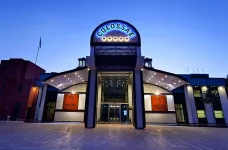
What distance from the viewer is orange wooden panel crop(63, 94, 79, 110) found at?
25119 millimetres

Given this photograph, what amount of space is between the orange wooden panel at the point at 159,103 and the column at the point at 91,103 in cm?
1394

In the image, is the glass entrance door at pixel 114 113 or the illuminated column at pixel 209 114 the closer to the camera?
the glass entrance door at pixel 114 113

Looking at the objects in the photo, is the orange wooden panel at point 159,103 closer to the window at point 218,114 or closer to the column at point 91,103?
the window at point 218,114

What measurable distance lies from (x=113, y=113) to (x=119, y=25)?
15.0 meters

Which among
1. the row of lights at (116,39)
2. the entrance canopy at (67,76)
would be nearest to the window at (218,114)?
the row of lights at (116,39)

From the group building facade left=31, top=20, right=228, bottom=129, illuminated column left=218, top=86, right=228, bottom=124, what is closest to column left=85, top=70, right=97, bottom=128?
building facade left=31, top=20, right=228, bottom=129

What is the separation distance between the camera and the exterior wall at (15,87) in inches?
1065

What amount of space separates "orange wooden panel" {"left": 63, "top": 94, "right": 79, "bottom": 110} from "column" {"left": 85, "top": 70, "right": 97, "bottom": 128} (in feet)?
39.6

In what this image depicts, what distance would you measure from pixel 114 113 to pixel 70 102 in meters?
8.47

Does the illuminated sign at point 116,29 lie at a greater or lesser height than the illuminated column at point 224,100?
greater

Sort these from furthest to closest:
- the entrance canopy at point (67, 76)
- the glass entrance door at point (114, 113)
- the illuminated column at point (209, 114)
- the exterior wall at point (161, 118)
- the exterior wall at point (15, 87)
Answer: the exterior wall at point (15, 87)
the exterior wall at point (161, 118)
the illuminated column at point (209, 114)
the glass entrance door at point (114, 113)
the entrance canopy at point (67, 76)

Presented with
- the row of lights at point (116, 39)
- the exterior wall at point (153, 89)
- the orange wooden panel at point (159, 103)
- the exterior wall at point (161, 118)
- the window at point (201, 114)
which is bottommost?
the exterior wall at point (161, 118)

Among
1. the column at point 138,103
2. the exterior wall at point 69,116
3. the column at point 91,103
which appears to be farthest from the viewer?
the exterior wall at point 69,116

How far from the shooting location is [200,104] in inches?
978
